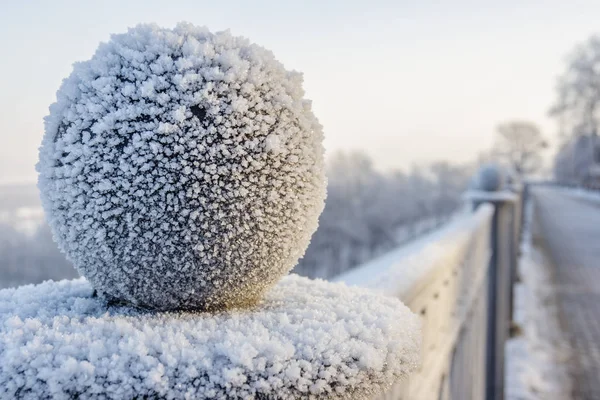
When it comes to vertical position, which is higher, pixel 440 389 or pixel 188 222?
pixel 188 222

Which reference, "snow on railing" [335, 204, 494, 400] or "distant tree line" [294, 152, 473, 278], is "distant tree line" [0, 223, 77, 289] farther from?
"snow on railing" [335, 204, 494, 400]

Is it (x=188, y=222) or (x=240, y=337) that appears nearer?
(x=240, y=337)

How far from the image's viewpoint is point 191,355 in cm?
80

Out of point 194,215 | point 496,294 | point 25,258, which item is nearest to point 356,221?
point 25,258

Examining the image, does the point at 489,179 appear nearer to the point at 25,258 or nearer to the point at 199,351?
the point at 199,351

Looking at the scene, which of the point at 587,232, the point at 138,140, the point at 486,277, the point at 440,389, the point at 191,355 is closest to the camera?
the point at 191,355

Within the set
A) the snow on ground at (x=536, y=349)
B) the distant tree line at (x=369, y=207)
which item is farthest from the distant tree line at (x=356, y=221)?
the snow on ground at (x=536, y=349)

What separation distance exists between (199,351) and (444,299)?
2457mm

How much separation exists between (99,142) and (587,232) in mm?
21809

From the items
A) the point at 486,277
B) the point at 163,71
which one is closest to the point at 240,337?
the point at 163,71

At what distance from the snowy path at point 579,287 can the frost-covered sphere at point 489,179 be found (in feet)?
8.45

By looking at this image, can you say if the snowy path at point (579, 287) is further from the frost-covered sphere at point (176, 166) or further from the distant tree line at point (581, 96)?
the distant tree line at point (581, 96)

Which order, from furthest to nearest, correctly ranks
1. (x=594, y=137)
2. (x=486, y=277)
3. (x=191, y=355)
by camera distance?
(x=594, y=137), (x=486, y=277), (x=191, y=355)

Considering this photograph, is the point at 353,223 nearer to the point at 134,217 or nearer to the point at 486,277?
Answer: the point at 486,277
